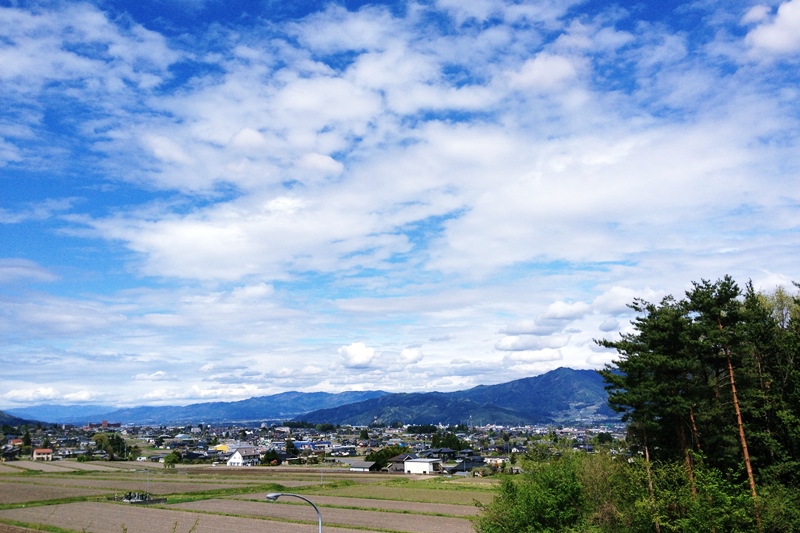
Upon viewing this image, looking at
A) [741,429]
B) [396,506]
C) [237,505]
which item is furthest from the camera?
[237,505]

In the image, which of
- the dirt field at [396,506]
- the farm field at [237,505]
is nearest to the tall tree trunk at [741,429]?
the farm field at [237,505]

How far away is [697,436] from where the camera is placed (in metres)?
33.3

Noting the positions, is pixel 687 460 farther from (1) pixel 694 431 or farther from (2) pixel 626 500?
(2) pixel 626 500

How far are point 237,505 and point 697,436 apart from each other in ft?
164

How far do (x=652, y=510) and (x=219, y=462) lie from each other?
146 metres

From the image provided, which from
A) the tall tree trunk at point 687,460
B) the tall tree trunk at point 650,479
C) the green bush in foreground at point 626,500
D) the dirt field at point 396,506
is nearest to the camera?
the green bush in foreground at point 626,500

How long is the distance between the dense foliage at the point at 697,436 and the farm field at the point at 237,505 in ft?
36.4

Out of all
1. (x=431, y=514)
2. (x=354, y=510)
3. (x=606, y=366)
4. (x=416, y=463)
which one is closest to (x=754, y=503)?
(x=606, y=366)

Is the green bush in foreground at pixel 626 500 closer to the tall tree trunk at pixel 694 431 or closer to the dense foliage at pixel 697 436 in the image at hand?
the dense foliage at pixel 697 436

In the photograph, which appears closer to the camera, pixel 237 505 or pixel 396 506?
pixel 396 506

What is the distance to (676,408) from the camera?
3206 cm

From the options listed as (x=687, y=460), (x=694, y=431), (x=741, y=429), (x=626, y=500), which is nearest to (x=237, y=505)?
(x=626, y=500)

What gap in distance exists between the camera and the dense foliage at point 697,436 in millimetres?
30078

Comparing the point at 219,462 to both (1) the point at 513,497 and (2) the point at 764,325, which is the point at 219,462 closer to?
(1) the point at 513,497
